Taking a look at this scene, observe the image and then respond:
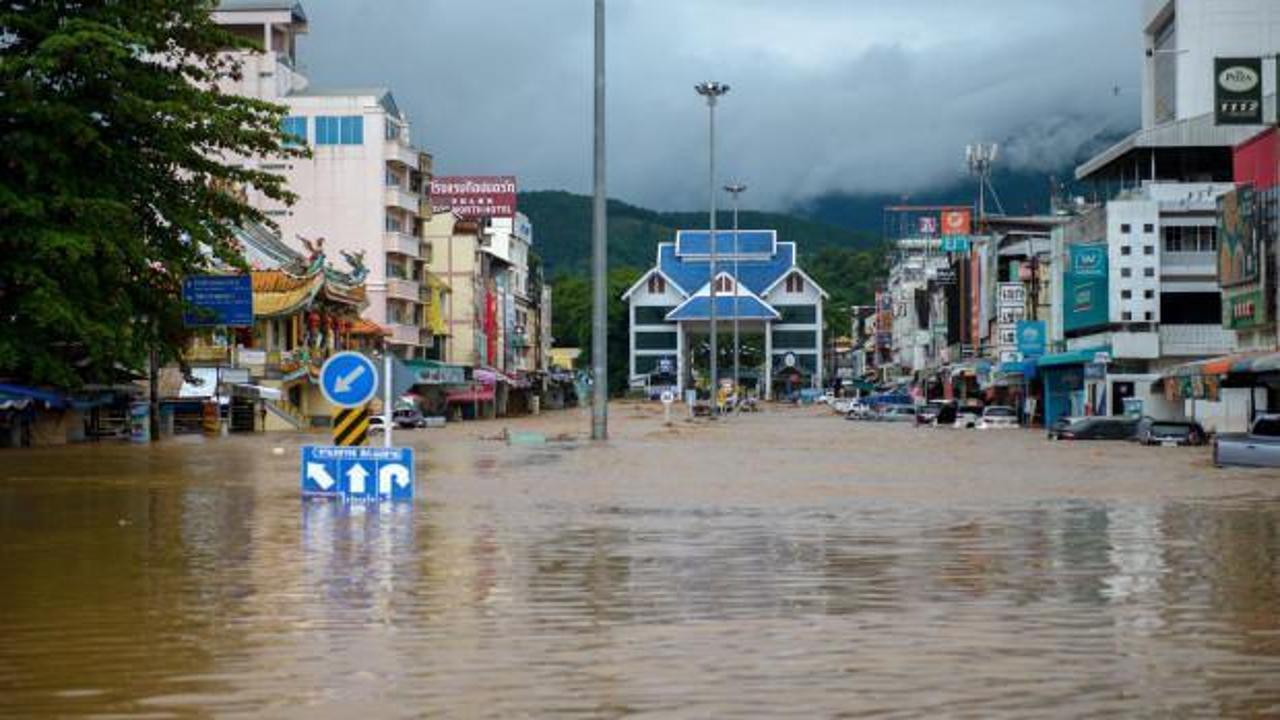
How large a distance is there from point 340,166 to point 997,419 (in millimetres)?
39791

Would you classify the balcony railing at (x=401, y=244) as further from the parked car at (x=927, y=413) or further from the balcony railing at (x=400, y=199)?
the parked car at (x=927, y=413)

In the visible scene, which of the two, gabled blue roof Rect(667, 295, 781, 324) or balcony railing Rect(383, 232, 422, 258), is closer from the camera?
balcony railing Rect(383, 232, 422, 258)

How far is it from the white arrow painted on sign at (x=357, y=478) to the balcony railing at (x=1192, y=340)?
2239 inches

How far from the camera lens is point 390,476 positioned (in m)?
24.5

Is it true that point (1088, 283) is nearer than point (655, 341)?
Yes

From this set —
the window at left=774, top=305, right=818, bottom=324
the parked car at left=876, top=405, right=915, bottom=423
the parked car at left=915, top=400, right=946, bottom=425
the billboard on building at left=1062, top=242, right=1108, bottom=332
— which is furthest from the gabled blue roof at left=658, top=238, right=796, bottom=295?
the billboard on building at left=1062, top=242, right=1108, bottom=332

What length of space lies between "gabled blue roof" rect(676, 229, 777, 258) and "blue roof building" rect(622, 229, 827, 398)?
4.2 inches

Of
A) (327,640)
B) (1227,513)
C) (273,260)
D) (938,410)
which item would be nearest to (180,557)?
(327,640)

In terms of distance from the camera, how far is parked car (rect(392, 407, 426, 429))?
8194 centimetres

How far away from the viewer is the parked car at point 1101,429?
6084 centimetres

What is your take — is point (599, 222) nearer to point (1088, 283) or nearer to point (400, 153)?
point (1088, 283)

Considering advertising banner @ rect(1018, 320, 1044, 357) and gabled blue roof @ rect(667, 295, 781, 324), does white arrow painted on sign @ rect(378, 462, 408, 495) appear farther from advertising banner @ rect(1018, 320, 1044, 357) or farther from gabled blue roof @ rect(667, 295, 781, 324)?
gabled blue roof @ rect(667, 295, 781, 324)

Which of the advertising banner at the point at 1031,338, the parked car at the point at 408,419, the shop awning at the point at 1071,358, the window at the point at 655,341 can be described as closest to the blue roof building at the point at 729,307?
the window at the point at 655,341

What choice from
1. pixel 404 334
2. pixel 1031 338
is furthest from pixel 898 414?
pixel 404 334
